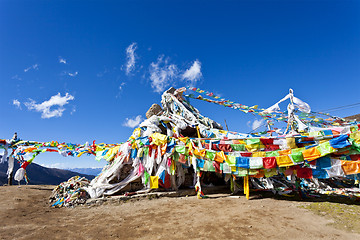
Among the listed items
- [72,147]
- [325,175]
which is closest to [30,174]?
[72,147]

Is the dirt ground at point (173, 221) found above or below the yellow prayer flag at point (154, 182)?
below

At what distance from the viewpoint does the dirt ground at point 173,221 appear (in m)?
5.55

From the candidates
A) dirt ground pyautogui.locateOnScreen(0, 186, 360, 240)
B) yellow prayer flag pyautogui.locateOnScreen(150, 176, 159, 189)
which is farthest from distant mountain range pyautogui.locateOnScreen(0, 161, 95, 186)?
dirt ground pyautogui.locateOnScreen(0, 186, 360, 240)

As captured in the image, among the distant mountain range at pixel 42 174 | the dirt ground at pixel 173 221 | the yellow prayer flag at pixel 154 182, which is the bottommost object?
the distant mountain range at pixel 42 174

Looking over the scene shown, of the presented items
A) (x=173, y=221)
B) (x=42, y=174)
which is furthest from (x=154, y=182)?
(x=42, y=174)

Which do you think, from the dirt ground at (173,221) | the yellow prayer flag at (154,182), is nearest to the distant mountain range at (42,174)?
the yellow prayer flag at (154,182)

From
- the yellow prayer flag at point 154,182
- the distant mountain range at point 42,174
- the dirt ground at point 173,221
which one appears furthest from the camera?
the distant mountain range at point 42,174

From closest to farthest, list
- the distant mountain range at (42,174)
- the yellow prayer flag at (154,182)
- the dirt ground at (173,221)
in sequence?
the dirt ground at (173,221) → the yellow prayer flag at (154,182) → the distant mountain range at (42,174)

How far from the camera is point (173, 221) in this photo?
675cm

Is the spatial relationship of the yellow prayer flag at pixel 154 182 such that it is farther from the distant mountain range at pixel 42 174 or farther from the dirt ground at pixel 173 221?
the distant mountain range at pixel 42 174

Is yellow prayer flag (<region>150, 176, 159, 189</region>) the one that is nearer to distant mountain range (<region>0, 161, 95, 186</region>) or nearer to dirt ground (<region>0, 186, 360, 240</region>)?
dirt ground (<region>0, 186, 360, 240</region>)

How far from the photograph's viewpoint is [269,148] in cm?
945

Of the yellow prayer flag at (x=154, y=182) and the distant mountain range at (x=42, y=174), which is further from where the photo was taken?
the distant mountain range at (x=42, y=174)

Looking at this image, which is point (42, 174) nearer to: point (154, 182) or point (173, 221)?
Result: point (154, 182)
